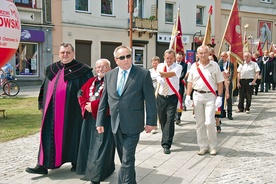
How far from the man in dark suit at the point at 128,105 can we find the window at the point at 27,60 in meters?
19.0

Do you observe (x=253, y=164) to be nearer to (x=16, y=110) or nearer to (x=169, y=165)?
(x=169, y=165)

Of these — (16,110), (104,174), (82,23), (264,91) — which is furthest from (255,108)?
(82,23)

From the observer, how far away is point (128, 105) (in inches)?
173

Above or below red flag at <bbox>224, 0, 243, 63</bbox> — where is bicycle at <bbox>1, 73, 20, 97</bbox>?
below

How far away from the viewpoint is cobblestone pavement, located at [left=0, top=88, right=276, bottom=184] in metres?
5.23

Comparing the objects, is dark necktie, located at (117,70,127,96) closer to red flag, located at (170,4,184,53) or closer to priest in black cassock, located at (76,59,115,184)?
priest in black cassock, located at (76,59,115,184)

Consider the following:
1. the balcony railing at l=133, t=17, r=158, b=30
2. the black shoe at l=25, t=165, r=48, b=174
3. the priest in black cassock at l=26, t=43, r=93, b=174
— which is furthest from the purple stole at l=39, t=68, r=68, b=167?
the balcony railing at l=133, t=17, r=158, b=30

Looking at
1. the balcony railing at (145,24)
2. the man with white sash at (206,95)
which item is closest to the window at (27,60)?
the balcony railing at (145,24)

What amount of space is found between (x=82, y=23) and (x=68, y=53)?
1971 centimetres

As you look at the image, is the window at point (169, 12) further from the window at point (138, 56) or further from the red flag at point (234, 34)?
the red flag at point (234, 34)

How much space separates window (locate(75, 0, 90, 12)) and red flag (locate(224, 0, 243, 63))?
1562cm

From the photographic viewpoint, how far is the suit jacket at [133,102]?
4.41 metres

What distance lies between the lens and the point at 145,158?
633 centimetres

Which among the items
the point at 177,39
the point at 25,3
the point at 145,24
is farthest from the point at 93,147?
the point at 145,24
